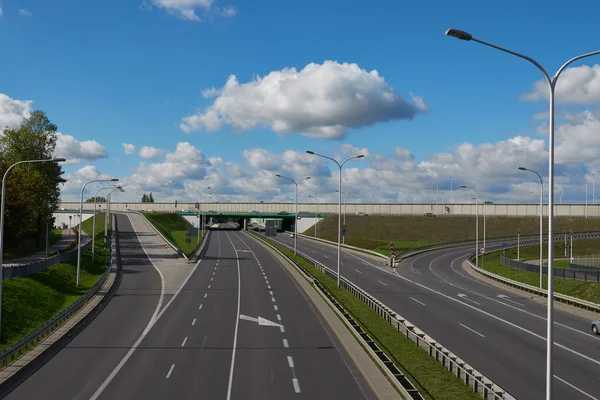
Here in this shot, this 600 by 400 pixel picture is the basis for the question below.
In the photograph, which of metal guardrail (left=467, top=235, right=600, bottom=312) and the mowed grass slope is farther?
the mowed grass slope

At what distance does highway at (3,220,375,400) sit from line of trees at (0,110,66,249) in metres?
22.5

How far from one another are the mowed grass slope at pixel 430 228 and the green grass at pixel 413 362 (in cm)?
7456

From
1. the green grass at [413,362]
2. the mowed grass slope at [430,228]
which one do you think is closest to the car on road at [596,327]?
the green grass at [413,362]

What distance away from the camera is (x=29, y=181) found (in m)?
62.1

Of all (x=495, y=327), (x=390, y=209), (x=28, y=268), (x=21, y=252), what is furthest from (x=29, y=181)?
(x=390, y=209)

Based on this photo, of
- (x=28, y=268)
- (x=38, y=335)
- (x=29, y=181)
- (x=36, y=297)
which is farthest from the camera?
(x=29, y=181)

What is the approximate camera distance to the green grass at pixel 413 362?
59.5 feet

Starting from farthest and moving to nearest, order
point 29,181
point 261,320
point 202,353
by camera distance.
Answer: point 29,181 → point 261,320 → point 202,353

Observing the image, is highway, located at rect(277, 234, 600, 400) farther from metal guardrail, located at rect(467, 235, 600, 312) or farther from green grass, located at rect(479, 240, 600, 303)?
green grass, located at rect(479, 240, 600, 303)

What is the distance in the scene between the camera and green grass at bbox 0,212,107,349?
3147cm

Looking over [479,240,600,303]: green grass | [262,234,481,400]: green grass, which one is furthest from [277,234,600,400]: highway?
[479,240,600,303]: green grass

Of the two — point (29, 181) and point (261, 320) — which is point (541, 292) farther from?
point (29, 181)

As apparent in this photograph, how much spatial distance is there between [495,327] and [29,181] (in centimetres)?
5282

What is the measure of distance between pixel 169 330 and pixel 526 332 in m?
19.7
